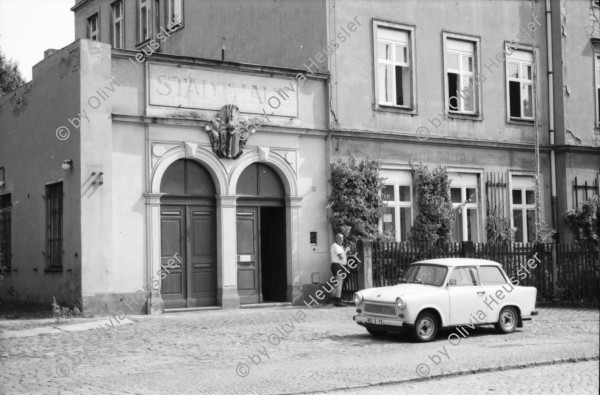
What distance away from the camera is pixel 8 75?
35188mm

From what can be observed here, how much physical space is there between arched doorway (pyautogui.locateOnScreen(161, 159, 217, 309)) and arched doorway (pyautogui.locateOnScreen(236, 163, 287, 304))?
0.79 m

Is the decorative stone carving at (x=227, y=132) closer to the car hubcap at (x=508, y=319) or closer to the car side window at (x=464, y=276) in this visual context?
the car side window at (x=464, y=276)

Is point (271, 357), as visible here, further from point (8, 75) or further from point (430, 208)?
point (8, 75)

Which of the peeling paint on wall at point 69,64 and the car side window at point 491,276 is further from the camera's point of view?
the peeling paint on wall at point 69,64

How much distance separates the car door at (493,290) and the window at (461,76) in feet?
31.5

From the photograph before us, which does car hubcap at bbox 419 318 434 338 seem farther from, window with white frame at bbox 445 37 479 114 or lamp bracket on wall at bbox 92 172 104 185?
window with white frame at bbox 445 37 479 114

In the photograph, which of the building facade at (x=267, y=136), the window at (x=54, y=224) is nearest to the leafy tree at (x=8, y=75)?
the building facade at (x=267, y=136)

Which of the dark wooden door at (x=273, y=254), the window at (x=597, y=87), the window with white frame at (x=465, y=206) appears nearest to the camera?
the dark wooden door at (x=273, y=254)

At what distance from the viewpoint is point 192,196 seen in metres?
19.9

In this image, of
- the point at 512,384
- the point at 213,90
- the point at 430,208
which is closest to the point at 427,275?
the point at 512,384

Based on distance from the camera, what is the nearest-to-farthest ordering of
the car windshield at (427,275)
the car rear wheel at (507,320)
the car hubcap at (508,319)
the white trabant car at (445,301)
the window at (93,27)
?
1. the white trabant car at (445,301)
2. the car windshield at (427,275)
3. the car rear wheel at (507,320)
4. the car hubcap at (508,319)
5. the window at (93,27)

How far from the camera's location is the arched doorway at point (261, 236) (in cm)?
2062

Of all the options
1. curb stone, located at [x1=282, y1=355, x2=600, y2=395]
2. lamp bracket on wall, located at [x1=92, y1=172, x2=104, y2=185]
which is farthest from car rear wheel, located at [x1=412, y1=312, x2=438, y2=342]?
lamp bracket on wall, located at [x1=92, y1=172, x2=104, y2=185]

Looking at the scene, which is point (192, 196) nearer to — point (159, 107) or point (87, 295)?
point (159, 107)
